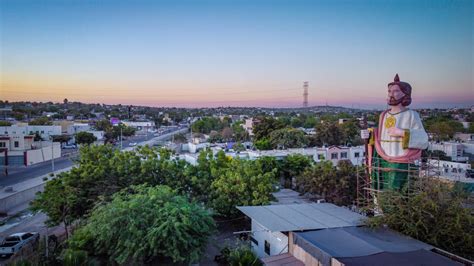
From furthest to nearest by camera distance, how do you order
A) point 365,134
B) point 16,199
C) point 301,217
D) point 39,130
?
point 39,130 → point 16,199 → point 365,134 → point 301,217

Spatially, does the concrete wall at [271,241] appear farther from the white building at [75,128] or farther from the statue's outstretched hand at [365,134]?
the white building at [75,128]

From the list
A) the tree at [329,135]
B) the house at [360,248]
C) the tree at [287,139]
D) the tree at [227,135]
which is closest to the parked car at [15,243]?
the house at [360,248]

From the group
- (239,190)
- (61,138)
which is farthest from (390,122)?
(61,138)

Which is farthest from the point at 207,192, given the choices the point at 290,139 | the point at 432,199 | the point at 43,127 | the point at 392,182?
the point at 43,127

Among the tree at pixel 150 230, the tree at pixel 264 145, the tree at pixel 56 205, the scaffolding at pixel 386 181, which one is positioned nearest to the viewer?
the tree at pixel 150 230

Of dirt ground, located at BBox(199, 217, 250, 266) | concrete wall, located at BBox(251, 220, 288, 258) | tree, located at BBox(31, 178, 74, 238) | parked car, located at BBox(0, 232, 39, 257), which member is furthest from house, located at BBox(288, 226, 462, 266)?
parked car, located at BBox(0, 232, 39, 257)

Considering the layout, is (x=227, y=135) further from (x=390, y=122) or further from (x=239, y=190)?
(x=390, y=122)
